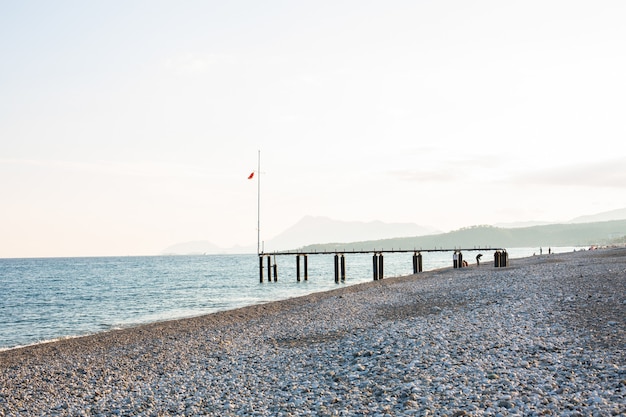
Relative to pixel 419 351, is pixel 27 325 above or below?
below

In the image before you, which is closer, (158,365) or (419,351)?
(419,351)

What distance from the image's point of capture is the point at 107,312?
38000 millimetres

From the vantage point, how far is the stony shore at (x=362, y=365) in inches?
379

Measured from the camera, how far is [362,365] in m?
12.6

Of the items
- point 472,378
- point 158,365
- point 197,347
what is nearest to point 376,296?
point 197,347

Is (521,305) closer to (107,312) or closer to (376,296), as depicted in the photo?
(376,296)

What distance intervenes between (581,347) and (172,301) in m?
37.5

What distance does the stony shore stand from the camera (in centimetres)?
962

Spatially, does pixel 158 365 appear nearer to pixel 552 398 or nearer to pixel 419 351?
pixel 419 351

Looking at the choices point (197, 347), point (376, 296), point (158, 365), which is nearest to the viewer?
point (158, 365)

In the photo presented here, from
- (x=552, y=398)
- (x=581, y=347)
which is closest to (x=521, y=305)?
(x=581, y=347)

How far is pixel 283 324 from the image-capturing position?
20703 mm

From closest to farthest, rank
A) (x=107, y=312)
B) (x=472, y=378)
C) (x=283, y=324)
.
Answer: (x=472, y=378), (x=283, y=324), (x=107, y=312)

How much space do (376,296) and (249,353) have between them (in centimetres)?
1408
